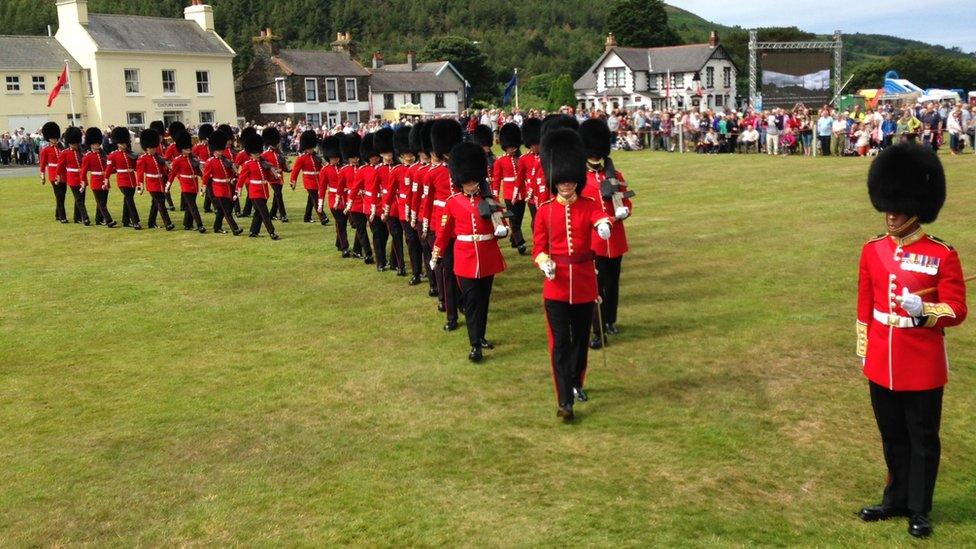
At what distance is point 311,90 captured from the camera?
63531 mm

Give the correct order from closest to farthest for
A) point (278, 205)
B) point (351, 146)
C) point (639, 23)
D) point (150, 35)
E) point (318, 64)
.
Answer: point (351, 146), point (278, 205), point (150, 35), point (318, 64), point (639, 23)

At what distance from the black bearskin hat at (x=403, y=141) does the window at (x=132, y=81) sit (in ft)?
145

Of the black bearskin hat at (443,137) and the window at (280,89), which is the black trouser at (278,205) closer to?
the black bearskin hat at (443,137)

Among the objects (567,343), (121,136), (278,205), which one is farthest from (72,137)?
(567,343)

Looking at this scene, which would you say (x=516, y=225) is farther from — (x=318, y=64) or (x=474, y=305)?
(x=318, y=64)

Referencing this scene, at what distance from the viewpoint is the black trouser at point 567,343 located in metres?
6.64

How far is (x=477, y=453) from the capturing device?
609 cm

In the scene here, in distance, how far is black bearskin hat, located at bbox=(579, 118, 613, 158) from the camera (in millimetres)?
9367

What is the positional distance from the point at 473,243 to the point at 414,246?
349cm

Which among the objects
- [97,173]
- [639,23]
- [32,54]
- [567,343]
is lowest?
[567,343]

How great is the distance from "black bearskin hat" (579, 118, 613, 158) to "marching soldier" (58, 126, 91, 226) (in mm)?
12063

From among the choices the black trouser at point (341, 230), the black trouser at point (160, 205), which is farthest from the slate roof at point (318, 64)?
the black trouser at point (341, 230)

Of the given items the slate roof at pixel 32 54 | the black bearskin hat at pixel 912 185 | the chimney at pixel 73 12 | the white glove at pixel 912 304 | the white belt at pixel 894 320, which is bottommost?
the white belt at pixel 894 320

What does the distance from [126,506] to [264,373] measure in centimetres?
264
